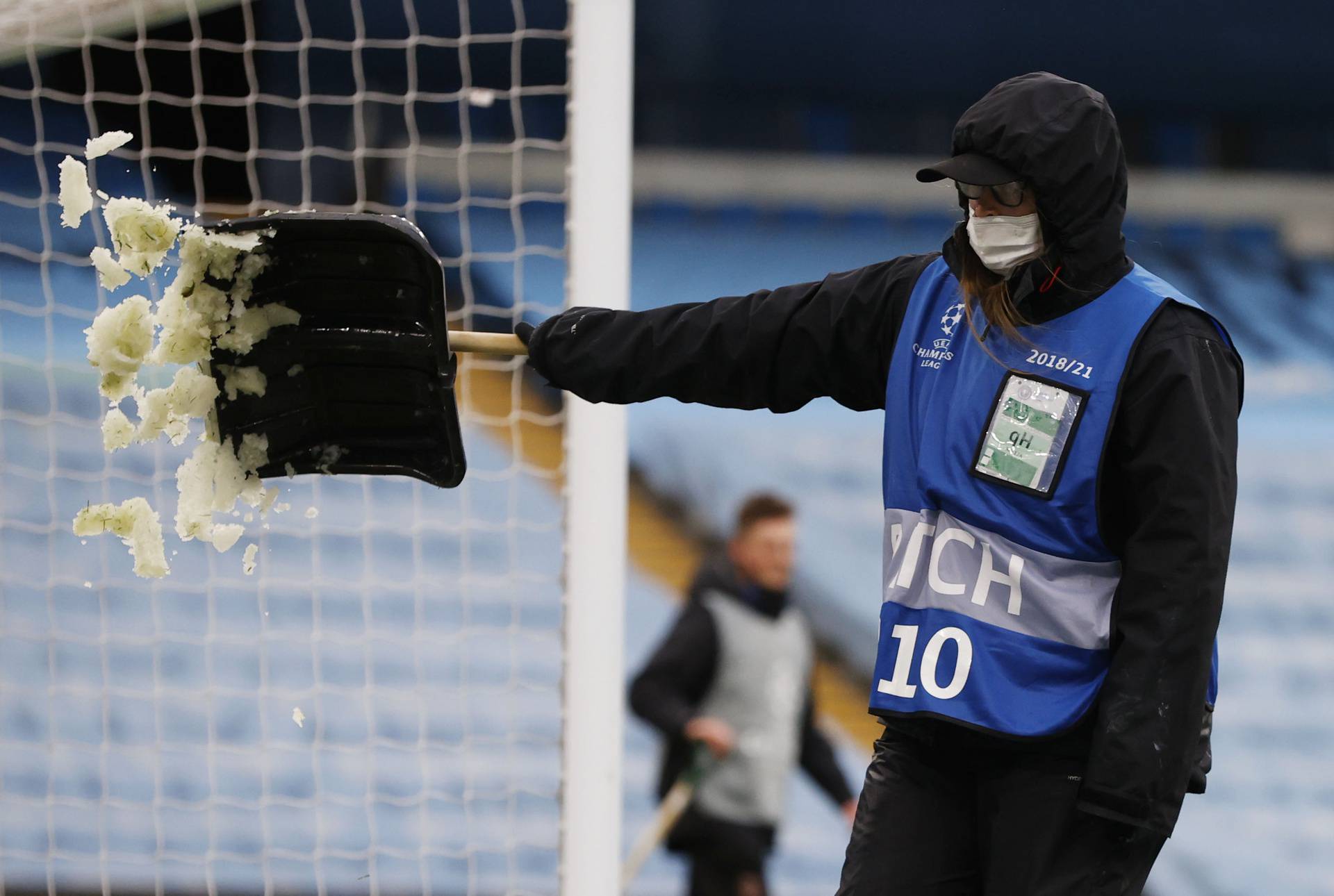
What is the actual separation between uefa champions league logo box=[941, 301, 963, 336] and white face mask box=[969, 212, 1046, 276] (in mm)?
85

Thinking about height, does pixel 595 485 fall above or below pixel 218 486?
below

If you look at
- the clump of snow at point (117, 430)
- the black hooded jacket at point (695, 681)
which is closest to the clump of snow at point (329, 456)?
the clump of snow at point (117, 430)

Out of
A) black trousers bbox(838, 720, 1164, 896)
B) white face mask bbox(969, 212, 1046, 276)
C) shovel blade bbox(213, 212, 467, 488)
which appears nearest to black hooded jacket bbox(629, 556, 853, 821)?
shovel blade bbox(213, 212, 467, 488)

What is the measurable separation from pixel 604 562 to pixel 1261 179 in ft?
19.3

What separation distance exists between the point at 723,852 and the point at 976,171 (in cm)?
304

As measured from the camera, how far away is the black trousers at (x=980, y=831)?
1937 millimetres

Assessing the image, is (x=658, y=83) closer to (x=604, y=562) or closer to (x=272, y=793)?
(x=272, y=793)

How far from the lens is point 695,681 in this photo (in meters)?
4.64

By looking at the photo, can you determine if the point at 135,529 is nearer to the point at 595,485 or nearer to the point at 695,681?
the point at 595,485

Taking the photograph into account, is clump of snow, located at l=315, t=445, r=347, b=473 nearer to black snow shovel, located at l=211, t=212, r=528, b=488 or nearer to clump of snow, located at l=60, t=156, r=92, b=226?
black snow shovel, located at l=211, t=212, r=528, b=488

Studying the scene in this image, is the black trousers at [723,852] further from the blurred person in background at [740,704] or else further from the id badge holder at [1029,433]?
the id badge holder at [1029,433]

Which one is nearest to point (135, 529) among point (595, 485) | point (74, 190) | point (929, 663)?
point (74, 190)

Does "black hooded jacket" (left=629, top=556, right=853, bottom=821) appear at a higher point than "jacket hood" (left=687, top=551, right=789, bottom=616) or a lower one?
lower

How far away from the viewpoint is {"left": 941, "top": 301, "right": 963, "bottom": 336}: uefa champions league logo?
6.96 feet
